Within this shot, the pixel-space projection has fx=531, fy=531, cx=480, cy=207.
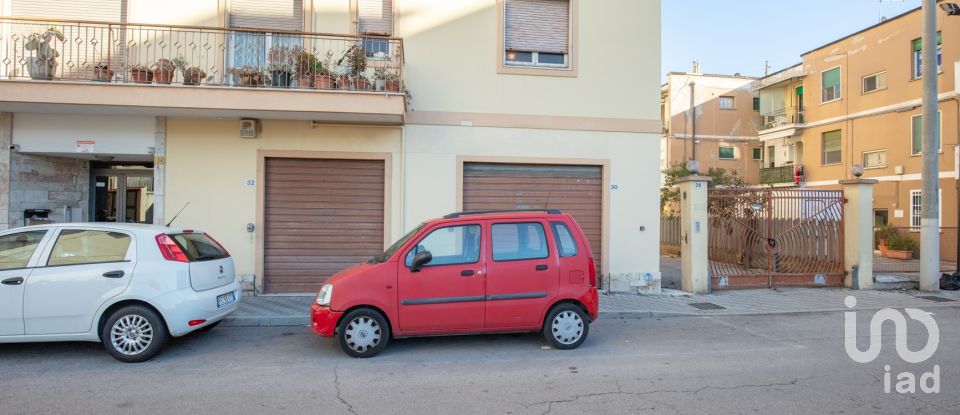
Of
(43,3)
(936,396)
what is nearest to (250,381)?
(936,396)

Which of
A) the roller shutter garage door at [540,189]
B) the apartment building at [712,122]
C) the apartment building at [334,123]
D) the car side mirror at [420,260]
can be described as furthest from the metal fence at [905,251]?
the apartment building at [712,122]

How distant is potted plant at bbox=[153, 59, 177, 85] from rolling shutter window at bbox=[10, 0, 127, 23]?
187cm

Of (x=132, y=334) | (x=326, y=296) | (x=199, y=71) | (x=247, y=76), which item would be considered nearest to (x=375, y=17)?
(x=247, y=76)

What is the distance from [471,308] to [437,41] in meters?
5.98

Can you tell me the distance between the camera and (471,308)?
6.01 metres

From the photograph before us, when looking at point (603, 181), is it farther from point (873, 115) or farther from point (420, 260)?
point (873, 115)

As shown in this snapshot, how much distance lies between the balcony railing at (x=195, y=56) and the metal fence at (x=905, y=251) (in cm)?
1136

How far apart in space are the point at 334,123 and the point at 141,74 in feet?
10.3

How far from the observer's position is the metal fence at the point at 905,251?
38.6ft

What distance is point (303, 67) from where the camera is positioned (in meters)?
9.00

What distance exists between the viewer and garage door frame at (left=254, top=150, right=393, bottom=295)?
9625 millimetres

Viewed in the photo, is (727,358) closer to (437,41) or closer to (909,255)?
(437,41)

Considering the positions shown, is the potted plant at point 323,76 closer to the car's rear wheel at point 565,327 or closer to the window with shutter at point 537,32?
the window with shutter at point 537,32

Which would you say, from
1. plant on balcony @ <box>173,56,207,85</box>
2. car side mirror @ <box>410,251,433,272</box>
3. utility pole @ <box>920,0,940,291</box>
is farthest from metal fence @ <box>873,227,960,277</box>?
plant on balcony @ <box>173,56,207,85</box>
